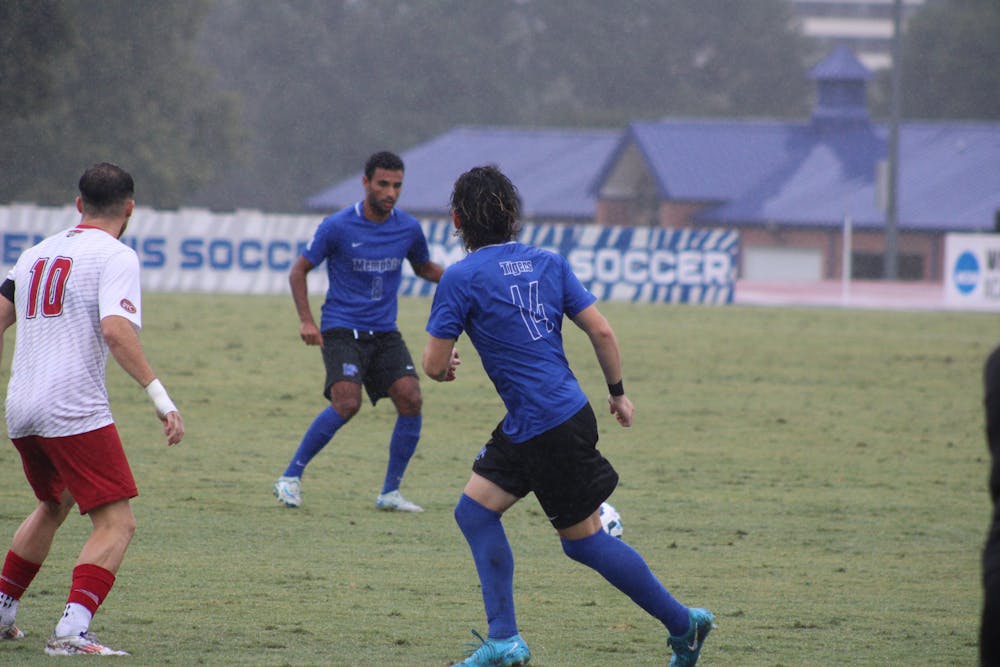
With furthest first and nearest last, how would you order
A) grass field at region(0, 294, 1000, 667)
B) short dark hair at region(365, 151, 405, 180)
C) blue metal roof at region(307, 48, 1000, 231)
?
1. blue metal roof at region(307, 48, 1000, 231)
2. short dark hair at region(365, 151, 405, 180)
3. grass field at region(0, 294, 1000, 667)

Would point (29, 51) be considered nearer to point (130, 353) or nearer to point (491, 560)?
point (130, 353)

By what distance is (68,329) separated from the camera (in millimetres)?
5641

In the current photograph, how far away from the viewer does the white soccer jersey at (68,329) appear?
220 inches

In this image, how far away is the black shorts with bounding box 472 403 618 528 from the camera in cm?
555

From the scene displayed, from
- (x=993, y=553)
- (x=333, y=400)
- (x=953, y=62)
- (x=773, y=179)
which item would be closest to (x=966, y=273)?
(x=333, y=400)

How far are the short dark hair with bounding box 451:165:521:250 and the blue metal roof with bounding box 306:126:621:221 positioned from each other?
51.3 metres

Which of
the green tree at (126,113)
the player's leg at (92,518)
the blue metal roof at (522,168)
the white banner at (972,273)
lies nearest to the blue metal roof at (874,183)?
the blue metal roof at (522,168)

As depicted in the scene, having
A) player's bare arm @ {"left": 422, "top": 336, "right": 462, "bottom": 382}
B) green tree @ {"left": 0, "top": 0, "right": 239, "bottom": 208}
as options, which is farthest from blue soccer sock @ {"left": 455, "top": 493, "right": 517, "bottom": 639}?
green tree @ {"left": 0, "top": 0, "right": 239, "bottom": 208}

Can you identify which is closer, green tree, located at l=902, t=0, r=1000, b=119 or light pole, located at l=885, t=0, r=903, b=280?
light pole, located at l=885, t=0, r=903, b=280

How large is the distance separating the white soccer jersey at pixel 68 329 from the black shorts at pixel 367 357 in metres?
3.51

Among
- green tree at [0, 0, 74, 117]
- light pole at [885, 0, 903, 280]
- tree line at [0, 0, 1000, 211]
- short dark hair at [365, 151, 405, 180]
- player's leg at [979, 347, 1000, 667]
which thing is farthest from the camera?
tree line at [0, 0, 1000, 211]

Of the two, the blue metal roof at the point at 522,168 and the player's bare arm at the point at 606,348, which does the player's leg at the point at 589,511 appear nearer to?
the player's bare arm at the point at 606,348

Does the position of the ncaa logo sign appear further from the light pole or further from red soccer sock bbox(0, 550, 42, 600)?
red soccer sock bbox(0, 550, 42, 600)

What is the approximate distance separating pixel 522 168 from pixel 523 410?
184 ft
